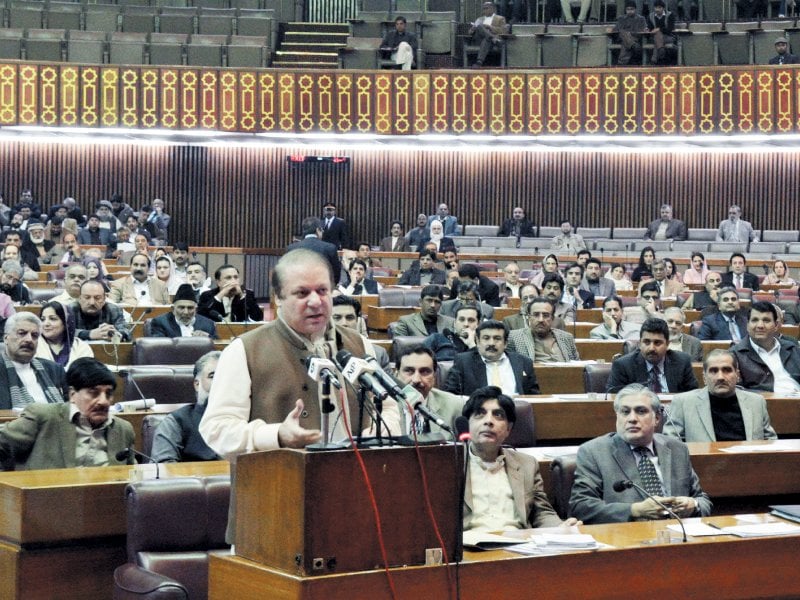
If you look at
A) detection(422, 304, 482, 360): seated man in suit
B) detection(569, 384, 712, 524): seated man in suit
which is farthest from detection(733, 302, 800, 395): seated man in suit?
detection(569, 384, 712, 524): seated man in suit

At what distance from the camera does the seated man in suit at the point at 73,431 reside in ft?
14.4

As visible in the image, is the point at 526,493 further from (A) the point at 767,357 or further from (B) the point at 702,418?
(A) the point at 767,357

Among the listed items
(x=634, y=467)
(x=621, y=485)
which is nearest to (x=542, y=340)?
(x=634, y=467)

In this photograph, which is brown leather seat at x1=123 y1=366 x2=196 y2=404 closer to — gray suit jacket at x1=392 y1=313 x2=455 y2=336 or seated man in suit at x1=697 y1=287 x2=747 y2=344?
gray suit jacket at x1=392 y1=313 x2=455 y2=336

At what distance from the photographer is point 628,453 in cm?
438

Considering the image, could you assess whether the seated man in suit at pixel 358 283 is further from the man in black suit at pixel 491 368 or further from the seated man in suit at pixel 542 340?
the man in black suit at pixel 491 368

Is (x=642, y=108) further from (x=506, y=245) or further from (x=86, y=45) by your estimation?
(x=86, y=45)

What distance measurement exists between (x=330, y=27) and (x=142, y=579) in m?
15.0

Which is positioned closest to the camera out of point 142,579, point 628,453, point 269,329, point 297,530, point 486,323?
point 297,530

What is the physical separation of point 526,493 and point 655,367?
2630mm

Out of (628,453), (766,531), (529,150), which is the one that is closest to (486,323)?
(628,453)

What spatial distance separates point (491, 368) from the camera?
662cm

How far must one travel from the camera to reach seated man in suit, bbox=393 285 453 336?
825cm

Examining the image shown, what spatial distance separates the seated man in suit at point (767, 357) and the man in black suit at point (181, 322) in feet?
10.5
